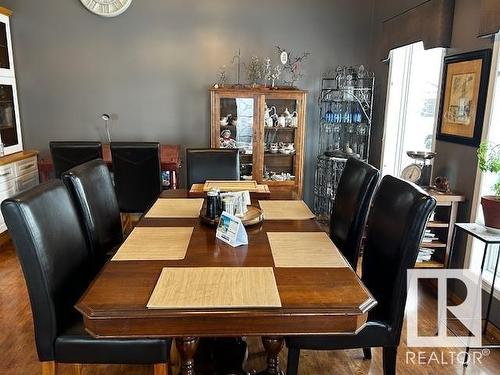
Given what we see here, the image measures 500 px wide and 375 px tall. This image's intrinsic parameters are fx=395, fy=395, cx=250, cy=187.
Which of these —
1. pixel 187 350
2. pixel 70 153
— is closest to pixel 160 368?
pixel 187 350

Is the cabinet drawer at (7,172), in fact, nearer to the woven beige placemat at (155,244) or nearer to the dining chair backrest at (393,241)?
the woven beige placemat at (155,244)

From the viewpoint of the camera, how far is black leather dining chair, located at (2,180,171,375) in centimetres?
134

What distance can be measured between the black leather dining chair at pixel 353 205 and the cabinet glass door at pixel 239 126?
185 cm

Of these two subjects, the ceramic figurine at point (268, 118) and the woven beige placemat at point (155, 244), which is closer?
the woven beige placemat at point (155, 244)

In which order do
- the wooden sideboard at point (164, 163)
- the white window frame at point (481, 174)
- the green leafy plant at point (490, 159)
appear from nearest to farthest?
the green leafy plant at point (490, 159)
the white window frame at point (481, 174)
the wooden sideboard at point (164, 163)

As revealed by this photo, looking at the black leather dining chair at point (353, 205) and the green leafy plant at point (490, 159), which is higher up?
the green leafy plant at point (490, 159)

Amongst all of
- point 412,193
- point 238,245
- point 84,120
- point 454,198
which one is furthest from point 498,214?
point 84,120

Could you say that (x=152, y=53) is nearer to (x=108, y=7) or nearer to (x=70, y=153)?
(x=108, y=7)

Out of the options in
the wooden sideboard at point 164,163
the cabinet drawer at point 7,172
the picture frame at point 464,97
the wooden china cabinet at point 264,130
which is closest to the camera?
the picture frame at point 464,97


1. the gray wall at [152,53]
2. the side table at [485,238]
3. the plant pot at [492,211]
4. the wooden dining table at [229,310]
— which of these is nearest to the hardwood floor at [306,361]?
the side table at [485,238]

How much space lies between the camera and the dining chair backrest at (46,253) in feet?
4.36

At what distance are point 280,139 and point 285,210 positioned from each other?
6.65 ft

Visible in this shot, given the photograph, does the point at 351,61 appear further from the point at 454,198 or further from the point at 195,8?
the point at 454,198

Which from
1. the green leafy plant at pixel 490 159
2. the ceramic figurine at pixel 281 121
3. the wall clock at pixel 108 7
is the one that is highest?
the wall clock at pixel 108 7
